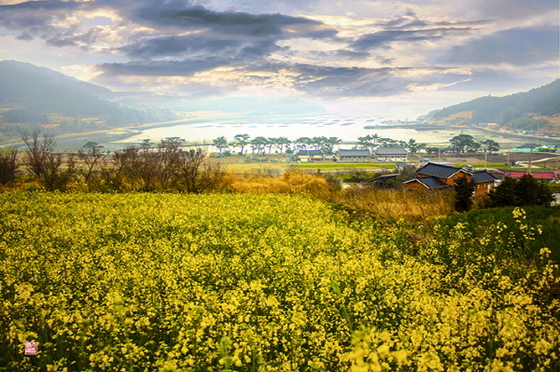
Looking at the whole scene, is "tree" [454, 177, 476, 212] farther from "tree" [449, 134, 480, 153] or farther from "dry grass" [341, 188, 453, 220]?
"tree" [449, 134, 480, 153]

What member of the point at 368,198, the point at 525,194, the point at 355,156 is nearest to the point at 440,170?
the point at 368,198

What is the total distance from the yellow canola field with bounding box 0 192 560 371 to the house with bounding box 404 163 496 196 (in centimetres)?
3374

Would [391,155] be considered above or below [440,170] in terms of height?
above

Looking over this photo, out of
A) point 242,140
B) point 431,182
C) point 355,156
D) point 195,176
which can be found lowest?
point 431,182

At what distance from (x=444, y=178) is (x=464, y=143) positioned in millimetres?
117312

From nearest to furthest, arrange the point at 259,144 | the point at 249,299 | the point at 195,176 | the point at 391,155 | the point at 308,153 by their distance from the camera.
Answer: the point at 249,299, the point at 195,176, the point at 391,155, the point at 308,153, the point at 259,144

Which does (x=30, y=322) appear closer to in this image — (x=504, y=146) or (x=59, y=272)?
(x=59, y=272)

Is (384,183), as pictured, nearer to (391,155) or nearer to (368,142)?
(391,155)

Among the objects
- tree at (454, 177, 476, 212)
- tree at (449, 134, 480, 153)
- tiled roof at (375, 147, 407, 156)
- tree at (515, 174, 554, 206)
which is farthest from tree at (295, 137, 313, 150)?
tree at (515, 174, 554, 206)

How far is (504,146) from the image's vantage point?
17812 cm

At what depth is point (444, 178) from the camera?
51000 mm

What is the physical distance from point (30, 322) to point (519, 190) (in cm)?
1972

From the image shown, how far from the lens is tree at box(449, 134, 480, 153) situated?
498 ft

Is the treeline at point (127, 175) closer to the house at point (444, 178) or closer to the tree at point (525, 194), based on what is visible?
the tree at point (525, 194)
